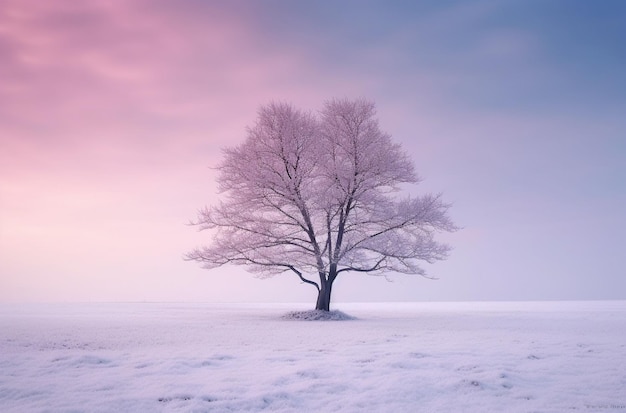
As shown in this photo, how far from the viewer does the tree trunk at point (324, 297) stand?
23141mm

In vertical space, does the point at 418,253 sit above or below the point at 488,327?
above

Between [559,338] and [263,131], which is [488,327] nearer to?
[559,338]

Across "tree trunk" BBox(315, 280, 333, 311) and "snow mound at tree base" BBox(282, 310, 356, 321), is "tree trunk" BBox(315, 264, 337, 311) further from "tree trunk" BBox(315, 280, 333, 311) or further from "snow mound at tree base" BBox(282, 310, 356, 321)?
"snow mound at tree base" BBox(282, 310, 356, 321)

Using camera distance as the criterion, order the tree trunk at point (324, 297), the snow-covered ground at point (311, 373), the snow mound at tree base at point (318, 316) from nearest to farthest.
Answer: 1. the snow-covered ground at point (311, 373)
2. the snow mound at tree base at point (318, 316)
3. the tree trunk at point (324, 297)

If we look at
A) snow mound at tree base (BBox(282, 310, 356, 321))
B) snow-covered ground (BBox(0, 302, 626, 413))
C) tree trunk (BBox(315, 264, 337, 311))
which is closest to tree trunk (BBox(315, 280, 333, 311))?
tree trunk (BBox(315, 264, 337, 311))

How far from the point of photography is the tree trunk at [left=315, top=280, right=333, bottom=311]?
75.9ft

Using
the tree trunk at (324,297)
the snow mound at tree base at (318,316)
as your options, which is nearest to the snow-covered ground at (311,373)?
the snow mound at tree base at (318,316)

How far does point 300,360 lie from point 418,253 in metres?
14.9

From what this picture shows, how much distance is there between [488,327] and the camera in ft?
55.8

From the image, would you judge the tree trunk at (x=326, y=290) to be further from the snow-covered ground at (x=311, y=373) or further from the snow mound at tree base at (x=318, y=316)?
the snow-covered ground at (x=311, y=373)

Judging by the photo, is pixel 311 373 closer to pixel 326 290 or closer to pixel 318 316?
pixel 318 316

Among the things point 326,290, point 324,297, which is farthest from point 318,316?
point 326,290

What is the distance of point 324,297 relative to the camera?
23.2 metres

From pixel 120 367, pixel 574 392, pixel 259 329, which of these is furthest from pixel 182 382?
pixel 259 329
